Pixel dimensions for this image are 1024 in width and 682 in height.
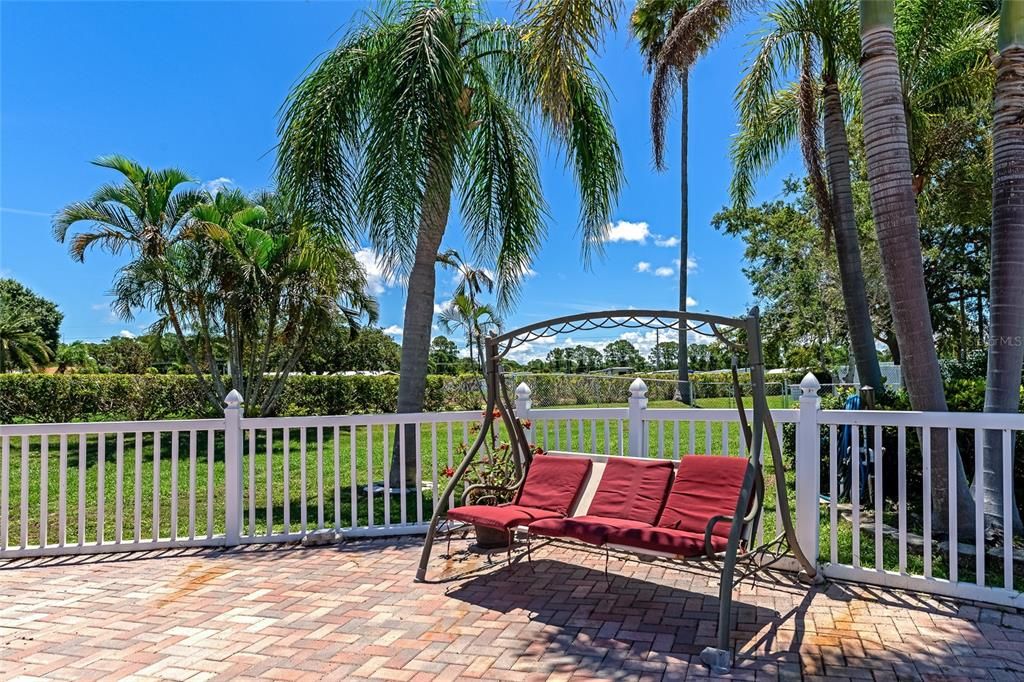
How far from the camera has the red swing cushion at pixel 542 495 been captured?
4.11m

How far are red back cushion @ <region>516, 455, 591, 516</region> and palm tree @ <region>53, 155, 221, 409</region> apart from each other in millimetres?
10242

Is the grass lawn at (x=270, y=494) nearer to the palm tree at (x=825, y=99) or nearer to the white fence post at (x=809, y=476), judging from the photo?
the white fence post at (x=809, y=476)

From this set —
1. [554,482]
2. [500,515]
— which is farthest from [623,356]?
[500,515]

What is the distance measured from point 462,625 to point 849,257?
5.52 meters

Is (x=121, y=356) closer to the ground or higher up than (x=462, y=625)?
higher up

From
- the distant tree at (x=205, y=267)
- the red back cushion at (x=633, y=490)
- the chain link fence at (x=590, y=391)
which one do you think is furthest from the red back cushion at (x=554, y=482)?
the chain link fence at (x=590, y=391)

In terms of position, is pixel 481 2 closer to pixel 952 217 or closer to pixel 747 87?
pixel 747 87

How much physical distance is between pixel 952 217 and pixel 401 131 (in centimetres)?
1016

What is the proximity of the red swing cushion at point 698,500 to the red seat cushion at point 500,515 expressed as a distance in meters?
0.68

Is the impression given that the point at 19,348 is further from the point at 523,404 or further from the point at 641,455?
the point at 641,455

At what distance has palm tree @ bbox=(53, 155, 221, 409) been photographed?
11.7 meters

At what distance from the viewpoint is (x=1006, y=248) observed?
447 centimetres

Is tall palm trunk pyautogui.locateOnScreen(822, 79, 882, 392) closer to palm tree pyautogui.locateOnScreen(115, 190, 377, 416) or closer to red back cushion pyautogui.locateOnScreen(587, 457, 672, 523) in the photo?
red back cushion pyautogui.locateOnScreen(587, 457, 672, 523)

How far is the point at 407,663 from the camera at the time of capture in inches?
113
